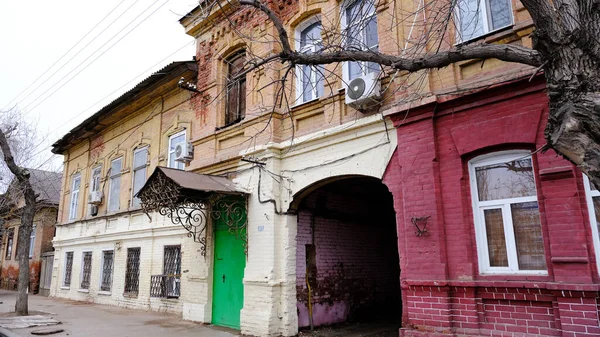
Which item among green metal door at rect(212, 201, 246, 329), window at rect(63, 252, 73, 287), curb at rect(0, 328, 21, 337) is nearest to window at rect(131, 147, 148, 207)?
green metal door at rect(212, 201, 246, 329)

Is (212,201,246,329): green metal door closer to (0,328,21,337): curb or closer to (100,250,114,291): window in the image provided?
(0,328,21,337): curb

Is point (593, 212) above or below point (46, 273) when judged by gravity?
above

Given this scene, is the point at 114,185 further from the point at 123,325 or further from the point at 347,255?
→ the point at 347,255

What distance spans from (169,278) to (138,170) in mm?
4155

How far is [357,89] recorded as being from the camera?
689cm

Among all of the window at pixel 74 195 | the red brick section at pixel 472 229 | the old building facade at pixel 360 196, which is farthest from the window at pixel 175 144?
the window at pixel 74 195

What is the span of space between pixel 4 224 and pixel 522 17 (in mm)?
29573

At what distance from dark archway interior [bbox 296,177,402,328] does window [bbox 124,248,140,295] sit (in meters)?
6.69

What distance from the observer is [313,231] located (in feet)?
28.6

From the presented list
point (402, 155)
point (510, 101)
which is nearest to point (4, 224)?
point (402, 155)

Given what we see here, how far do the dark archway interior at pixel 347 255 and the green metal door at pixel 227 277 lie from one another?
1.40 meters

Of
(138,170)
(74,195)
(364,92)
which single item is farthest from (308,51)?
(74,195)

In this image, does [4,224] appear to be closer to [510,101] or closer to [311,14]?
[311,14]

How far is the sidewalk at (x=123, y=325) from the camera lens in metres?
8.45
